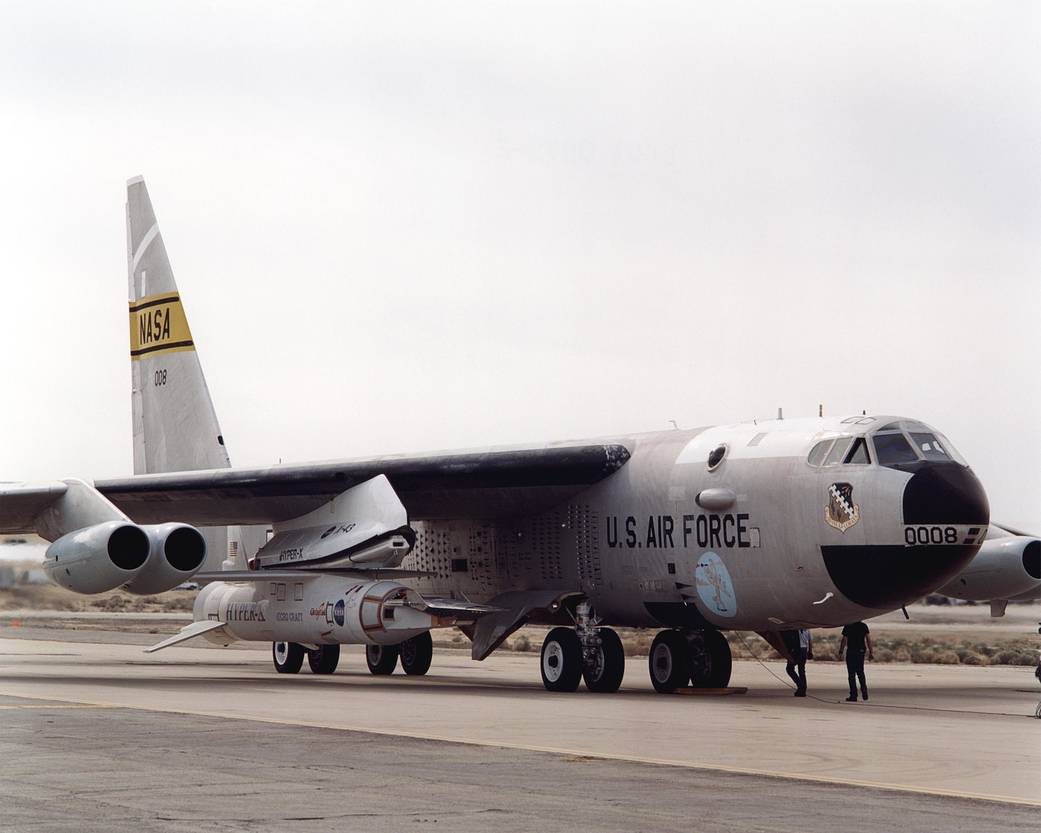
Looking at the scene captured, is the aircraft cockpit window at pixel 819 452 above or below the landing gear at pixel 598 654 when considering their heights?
above

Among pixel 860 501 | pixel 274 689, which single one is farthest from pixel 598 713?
pixel 274 689

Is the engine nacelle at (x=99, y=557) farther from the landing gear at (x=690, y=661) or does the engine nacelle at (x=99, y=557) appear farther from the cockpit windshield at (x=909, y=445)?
the cockpit windshield at (x=909, y=445)

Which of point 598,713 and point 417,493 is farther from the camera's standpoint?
point 417,493

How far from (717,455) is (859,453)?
7.46 feet

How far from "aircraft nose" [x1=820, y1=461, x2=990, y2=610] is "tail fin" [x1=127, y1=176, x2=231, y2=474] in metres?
14.2

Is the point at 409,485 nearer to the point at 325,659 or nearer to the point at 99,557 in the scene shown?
the point at 99,557

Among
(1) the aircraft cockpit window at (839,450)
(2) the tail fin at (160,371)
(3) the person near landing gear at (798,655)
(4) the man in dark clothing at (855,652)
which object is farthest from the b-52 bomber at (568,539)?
(2) the tail fin at (160,371)

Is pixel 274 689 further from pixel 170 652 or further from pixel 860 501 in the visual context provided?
pixel 170 652

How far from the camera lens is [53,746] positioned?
13.0 m

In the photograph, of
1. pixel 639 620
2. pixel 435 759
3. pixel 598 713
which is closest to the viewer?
pixel 435 759

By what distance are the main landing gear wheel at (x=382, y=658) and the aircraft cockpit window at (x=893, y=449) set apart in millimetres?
10986

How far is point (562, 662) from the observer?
2231 centimetres

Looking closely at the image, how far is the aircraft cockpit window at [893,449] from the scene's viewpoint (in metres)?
19.4

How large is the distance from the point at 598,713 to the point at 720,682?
16.7 feet
